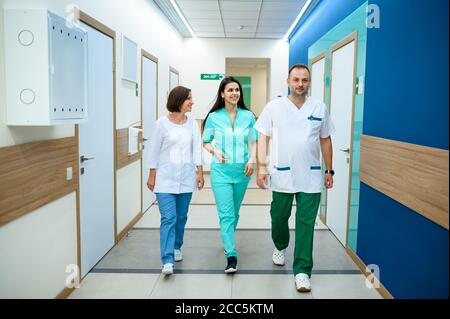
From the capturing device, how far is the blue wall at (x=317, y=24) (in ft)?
12.8

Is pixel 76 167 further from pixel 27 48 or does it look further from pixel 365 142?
pixel 365 142

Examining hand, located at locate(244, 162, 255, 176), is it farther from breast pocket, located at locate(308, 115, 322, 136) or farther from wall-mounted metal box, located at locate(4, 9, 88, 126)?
wall-mounted metal box, located at locate(4, 9, 88, 126)

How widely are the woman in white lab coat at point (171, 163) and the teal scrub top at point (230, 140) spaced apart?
0.61 ft

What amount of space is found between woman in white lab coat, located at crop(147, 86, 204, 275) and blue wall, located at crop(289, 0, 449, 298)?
1280 mm

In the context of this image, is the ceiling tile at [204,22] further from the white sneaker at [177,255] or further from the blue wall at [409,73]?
the white sneaker at [177,255]

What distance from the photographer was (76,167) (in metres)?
2.77

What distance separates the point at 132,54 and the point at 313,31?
2.48m

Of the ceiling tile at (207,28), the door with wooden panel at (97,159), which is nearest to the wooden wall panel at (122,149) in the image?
the door with wooden panel at (97,159)

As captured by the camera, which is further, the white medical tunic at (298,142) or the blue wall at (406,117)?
the white medical tunic at (298,142)

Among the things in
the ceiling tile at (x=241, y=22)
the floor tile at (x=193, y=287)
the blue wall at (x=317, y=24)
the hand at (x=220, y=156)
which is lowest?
the floor tile at (x=193, y=287)

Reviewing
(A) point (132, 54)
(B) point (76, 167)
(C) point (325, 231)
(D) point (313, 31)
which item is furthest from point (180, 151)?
(D) point (313, 31)

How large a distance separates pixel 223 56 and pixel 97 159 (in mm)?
5474

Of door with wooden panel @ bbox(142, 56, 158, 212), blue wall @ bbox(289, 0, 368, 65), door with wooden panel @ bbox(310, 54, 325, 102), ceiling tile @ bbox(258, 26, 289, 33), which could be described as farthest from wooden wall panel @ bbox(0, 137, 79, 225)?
ceiling tile @ bbox(258, 26, 289, 33)
